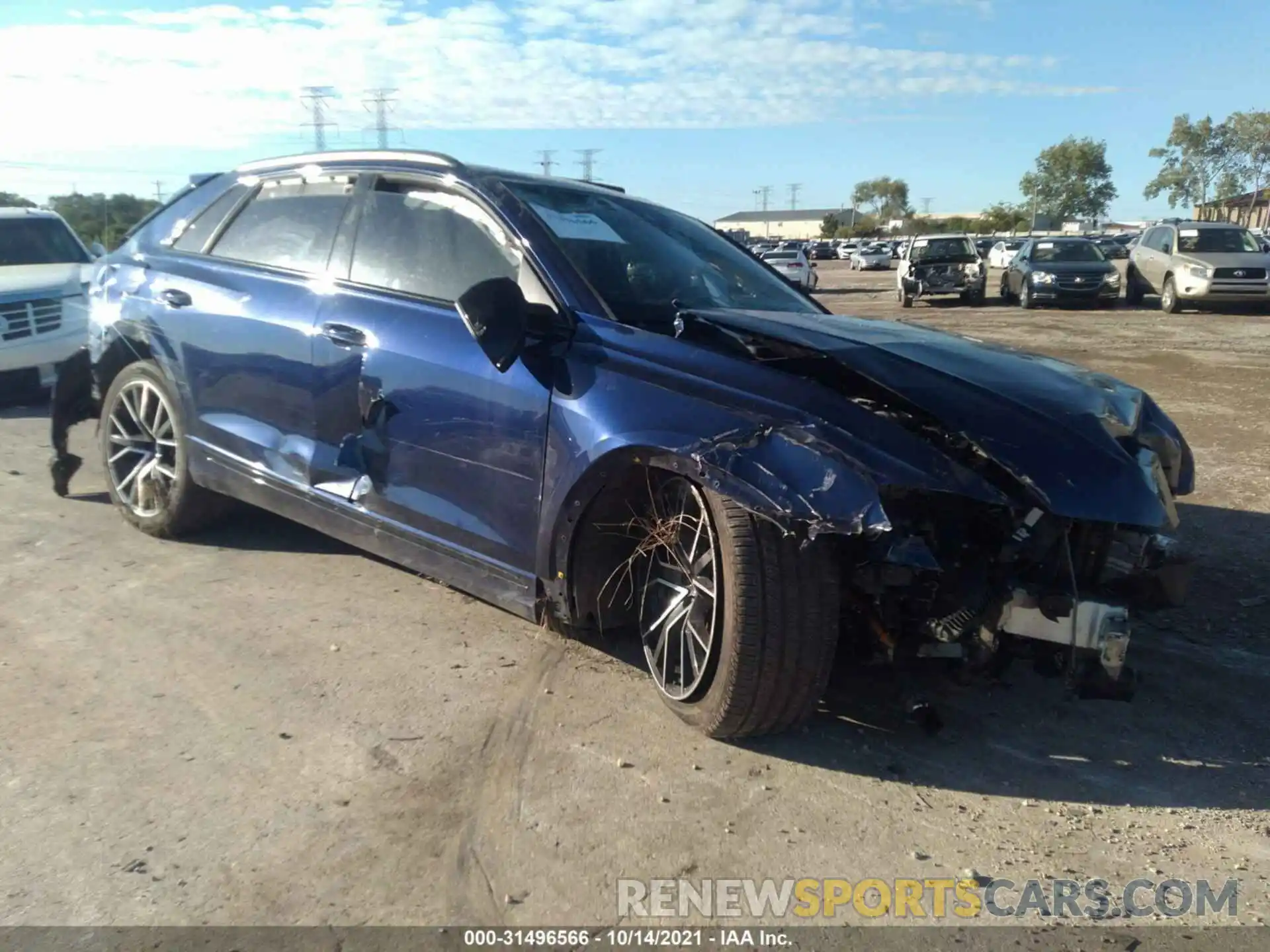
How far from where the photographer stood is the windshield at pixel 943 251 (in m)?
23.4

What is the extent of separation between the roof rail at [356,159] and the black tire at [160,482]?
113cm

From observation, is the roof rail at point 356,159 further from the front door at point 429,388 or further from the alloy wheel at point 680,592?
the alloy wheel at point 680,592

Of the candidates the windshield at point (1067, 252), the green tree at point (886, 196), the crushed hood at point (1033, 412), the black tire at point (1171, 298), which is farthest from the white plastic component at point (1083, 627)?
the green tree at point (886, 196)

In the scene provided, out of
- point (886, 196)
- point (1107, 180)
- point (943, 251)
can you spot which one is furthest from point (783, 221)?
point (943, 251)

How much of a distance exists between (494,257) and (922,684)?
85.2 inches

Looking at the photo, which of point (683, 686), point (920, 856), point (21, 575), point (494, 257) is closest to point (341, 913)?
point (683, 686)

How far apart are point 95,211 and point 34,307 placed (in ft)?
18.8

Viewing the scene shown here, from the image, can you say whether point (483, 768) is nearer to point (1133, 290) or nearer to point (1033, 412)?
point (1033, 412)

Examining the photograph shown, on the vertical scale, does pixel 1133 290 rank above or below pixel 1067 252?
below

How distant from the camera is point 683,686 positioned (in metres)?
3.24

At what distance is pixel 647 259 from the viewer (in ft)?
13.1

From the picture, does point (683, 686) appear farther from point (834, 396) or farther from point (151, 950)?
point (151, 950)

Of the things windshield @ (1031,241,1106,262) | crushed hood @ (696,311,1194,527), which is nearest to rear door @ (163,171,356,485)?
crushed hood @ (696,311,1194,527)

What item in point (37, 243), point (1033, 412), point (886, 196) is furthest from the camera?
point (886, 196)
